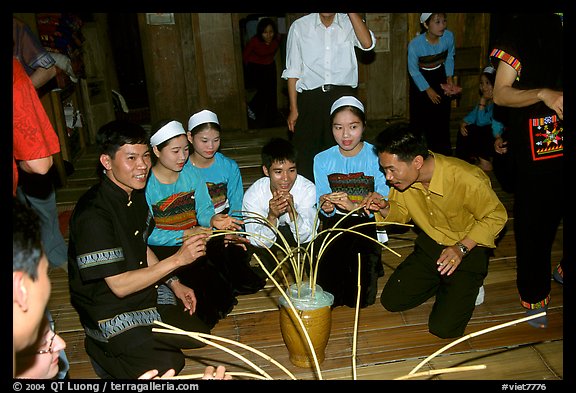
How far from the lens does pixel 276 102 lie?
6.93 meters

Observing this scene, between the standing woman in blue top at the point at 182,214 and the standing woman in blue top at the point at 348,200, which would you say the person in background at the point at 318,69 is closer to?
the standing woman in blue top at the point at 348,200

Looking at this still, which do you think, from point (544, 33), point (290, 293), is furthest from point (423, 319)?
point (544, 33)

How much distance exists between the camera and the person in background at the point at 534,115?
91.6 inches

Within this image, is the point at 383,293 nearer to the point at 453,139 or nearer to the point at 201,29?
the point at 453,139

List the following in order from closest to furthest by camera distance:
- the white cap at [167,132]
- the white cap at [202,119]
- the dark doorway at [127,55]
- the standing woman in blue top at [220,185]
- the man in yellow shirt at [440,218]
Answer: the man in yellow shirt at [440,218] → the white cap at [167,132] → the standing woman in blue top at [220,185] → the white cap at [202,119] → the dark doorway at [127,55]

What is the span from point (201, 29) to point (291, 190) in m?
3.28

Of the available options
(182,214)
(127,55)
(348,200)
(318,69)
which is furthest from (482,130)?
(127,55)

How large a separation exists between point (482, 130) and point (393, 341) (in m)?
2.70

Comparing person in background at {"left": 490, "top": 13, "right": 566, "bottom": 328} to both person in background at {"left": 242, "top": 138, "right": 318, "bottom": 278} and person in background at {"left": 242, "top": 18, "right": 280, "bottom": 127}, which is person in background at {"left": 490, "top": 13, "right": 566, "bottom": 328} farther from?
person in background at {"left": 242, "top": 18, "right": 280, "bottom": 127}

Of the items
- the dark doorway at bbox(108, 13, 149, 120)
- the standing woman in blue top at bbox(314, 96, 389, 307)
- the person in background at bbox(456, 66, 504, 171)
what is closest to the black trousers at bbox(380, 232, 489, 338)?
the standing woman in blue top at bbox(314, 96, 389, 307)

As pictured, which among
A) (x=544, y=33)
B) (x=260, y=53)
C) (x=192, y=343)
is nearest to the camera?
(x=544, y=33)

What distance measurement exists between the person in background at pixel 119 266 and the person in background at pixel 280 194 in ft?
2.69

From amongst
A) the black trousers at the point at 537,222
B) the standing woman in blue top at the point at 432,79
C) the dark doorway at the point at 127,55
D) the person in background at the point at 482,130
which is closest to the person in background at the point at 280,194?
the black trousers at the point at 537,222

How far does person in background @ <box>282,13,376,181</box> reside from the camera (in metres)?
3.73
